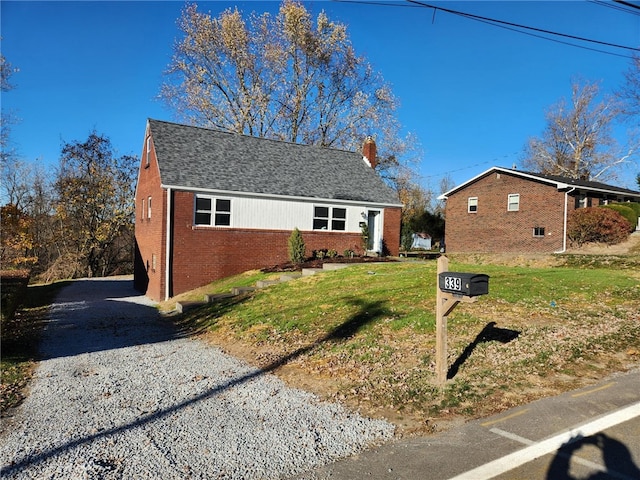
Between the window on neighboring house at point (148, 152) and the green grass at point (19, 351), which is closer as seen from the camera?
the green grass at point (19, 351)

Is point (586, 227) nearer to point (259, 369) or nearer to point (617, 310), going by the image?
→ point (617, 310)

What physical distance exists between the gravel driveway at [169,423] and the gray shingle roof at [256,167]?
1085 cm

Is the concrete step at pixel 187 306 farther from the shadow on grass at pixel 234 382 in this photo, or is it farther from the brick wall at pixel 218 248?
the shadow on grass at pixel 234 382

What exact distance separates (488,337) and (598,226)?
19.8m

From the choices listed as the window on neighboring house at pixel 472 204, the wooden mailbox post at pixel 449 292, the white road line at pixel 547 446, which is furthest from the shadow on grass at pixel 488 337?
the window on neighboring house at pixel 472 204

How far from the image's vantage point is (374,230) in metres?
22.1

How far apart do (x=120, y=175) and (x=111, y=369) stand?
1123 inches

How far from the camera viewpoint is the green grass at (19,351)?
6.10m

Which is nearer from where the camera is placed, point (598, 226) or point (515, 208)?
point (598, 226)

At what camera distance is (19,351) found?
855 centimetres

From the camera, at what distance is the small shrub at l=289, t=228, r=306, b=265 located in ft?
62.2

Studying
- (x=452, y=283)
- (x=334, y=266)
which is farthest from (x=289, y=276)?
(x=452, y=283)

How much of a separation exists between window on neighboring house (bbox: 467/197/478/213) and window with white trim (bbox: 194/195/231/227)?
17.9m

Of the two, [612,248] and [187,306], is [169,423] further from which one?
[612,248]
